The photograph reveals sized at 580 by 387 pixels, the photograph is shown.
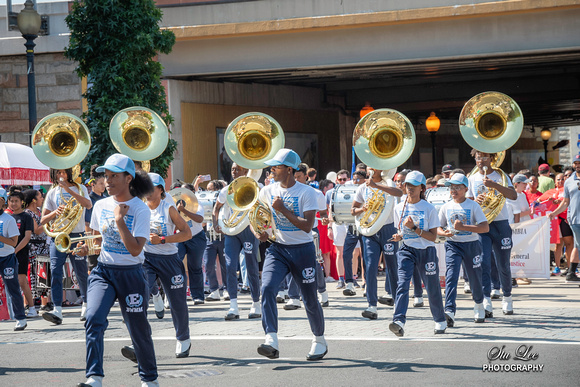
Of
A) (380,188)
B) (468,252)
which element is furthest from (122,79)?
(468,252)

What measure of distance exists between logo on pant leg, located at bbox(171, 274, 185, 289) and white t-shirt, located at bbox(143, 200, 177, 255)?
32 cm

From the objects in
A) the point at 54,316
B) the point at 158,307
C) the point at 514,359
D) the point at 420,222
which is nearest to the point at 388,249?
the point at 420,222

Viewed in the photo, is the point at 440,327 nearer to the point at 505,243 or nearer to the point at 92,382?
the point at 505,243

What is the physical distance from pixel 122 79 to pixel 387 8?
18.4 ft

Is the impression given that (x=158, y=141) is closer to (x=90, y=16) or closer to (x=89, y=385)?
(x=89, y=385)

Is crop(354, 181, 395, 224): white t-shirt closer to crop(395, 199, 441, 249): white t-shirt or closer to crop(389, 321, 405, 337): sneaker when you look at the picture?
crop(395, 199, 441, 249): white t-shirt

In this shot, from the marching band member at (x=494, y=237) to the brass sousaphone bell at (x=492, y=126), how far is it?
10 cm

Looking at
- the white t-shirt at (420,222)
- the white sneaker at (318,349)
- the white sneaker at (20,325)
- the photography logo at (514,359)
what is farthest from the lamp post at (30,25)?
the photography logo at (514,359)

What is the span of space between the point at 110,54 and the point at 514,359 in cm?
1128

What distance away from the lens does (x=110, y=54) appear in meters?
16.7

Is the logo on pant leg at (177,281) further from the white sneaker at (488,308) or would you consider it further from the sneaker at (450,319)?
the white sneaker at (488,308)

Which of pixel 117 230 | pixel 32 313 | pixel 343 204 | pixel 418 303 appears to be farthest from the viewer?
pixel 343 204

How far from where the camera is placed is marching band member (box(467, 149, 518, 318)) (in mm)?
10453

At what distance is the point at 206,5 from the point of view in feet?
61.8
